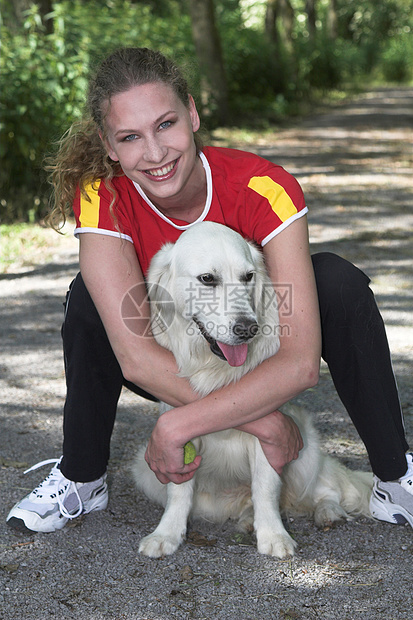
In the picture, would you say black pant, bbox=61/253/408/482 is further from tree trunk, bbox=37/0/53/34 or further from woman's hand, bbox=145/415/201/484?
tree trunk, bbox=37/0/53/34

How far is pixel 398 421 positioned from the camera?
252 centimetres

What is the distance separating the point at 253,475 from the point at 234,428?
0.19 m

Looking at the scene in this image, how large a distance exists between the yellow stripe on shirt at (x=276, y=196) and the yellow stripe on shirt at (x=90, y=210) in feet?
1.82

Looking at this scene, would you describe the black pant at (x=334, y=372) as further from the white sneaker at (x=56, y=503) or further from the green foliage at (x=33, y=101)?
the green foliage at (x=33, y=101)

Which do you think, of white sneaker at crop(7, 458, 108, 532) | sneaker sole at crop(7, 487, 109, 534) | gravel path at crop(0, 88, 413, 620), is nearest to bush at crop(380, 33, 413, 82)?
gravel path at crop(0, 88, 413, 620)

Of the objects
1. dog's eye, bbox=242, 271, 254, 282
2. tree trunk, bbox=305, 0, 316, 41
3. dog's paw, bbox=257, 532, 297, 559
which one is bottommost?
tree trunk, bbox=305, 0, 316, 41

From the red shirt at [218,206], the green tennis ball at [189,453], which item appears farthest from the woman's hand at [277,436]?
the red shirt at [218,206]

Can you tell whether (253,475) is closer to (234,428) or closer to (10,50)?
(234,428)

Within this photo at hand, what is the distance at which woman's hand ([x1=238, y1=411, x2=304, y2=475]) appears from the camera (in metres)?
2.46

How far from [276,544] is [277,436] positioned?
367 millimetres

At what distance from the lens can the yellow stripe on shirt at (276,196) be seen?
7.97 ft

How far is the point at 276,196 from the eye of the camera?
2445 millimetres

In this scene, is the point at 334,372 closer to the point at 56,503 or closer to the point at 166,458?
the point at 166,458

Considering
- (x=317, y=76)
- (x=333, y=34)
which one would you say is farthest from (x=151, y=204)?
(x=333, y=34)
